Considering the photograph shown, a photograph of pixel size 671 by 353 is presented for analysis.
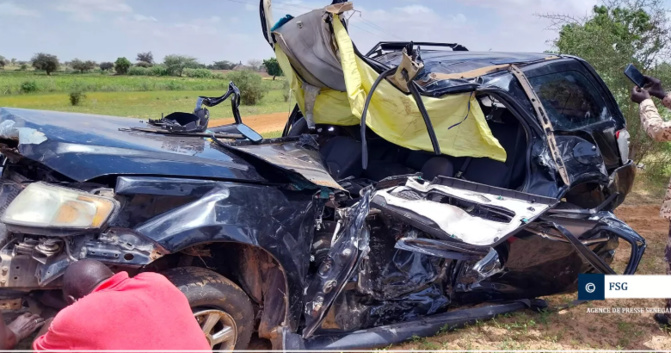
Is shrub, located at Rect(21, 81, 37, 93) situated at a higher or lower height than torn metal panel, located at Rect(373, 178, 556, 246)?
lower

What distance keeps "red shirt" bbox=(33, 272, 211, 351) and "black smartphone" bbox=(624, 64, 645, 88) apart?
3701mm

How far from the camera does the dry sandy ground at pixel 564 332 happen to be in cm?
368

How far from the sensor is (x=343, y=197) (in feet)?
11.8

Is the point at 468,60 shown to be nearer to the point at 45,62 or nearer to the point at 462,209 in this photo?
the point at 462,209

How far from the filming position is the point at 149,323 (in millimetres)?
1862

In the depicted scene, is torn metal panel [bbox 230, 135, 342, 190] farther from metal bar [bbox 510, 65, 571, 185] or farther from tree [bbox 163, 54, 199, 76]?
tree [bbox 163, 54, 199, 76]

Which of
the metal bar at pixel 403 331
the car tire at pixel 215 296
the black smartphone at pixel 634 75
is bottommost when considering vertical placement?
the metal bar at pixel 403 331

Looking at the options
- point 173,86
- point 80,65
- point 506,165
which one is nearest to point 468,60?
point 506,165

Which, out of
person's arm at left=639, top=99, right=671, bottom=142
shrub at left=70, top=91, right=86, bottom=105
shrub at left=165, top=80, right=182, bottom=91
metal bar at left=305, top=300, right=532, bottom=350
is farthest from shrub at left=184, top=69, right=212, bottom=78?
metal bar at left=305, top=300, right=532, bottom=350

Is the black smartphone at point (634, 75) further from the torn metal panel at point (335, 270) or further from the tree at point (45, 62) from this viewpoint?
the tree at point (45, 62)

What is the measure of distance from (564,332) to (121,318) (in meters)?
3.31

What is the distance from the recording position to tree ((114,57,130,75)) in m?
59.8

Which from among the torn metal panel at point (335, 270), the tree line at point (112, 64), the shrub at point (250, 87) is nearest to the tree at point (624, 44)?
the torn metal panel at point (335, 270)

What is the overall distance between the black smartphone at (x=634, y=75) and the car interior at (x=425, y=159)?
3.06 ft
